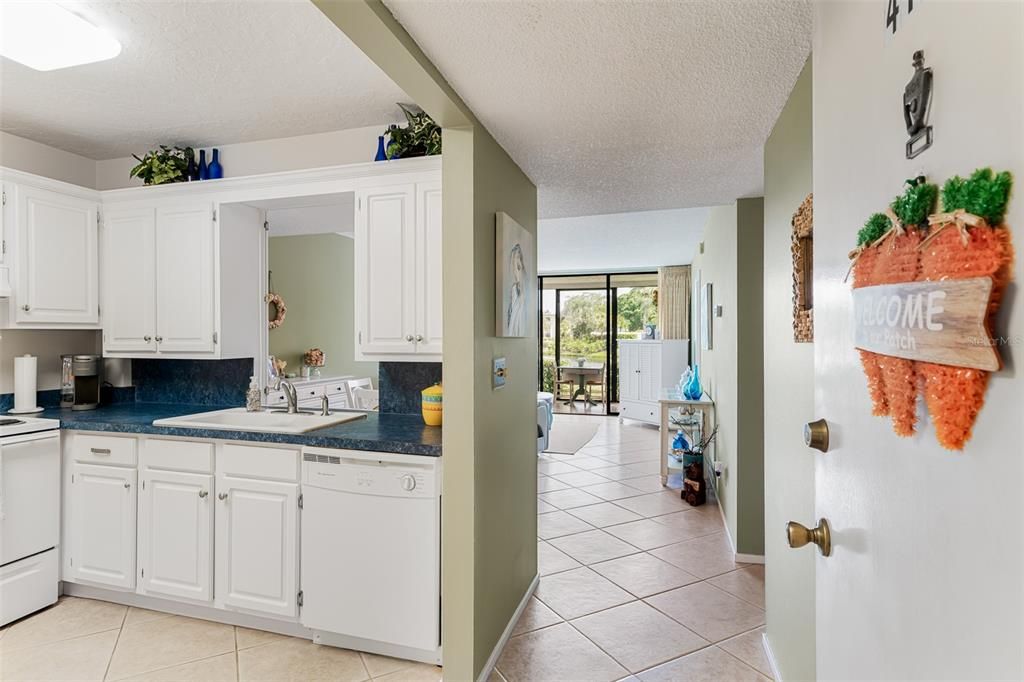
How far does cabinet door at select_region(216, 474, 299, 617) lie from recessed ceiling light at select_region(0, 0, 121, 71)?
183 cm

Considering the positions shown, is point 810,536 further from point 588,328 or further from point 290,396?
point 588,328

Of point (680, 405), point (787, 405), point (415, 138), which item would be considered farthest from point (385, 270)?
point (680, 405)

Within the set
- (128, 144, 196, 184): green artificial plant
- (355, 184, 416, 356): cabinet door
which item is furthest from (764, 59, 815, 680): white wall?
(128, 144, 196, 184): green artificial plant

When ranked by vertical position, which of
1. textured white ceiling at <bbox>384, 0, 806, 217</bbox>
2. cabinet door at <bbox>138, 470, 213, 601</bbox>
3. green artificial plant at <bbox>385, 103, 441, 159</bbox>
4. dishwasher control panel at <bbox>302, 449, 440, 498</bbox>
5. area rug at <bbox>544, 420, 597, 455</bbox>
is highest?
green artificial plant at <bbox>385, 103, 441, 159</bbox>

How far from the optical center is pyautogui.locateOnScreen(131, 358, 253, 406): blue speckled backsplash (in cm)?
332

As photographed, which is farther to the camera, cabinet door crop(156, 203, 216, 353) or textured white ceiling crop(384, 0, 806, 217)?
cabinet door crop(156, 203, 216, 353)

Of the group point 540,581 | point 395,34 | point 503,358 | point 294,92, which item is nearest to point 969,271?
point 395,34

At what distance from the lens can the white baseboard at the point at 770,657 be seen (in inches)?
87.0

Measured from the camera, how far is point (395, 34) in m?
1.45

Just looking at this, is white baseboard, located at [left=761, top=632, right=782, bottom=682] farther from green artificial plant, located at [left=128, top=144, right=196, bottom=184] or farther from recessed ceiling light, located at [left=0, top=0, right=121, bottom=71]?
green artificial plant, located at [left=128, top=144, right=196, bottom=184]

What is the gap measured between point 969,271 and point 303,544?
2550mm

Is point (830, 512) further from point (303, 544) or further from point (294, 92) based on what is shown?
point (294, 92)

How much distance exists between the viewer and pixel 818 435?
41.7 inches

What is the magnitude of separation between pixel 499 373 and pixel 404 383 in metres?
0.79
